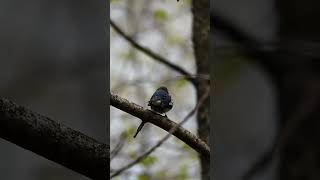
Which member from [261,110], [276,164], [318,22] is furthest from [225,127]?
[318,22]

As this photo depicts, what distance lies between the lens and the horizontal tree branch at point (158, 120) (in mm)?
1110

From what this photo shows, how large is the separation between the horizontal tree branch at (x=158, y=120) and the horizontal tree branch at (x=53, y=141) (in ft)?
0.29

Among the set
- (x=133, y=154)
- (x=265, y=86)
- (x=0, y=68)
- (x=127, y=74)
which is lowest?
(x=133, y=154)

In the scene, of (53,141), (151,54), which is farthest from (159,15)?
(53,141)

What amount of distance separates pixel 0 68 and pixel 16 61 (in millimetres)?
32

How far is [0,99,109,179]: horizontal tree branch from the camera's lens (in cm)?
95

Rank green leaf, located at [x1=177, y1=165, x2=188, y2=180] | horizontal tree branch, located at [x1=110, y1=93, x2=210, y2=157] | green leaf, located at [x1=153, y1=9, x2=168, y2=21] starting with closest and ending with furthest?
horizontal tree branch, located at [x1=110, y1=93, x2=210, y2=157] → green leaf, located at [x1=177, y1=165, x2=188, y2=180] → green leaf, located at [x1=153, y1=9, x2=168, y2=21]

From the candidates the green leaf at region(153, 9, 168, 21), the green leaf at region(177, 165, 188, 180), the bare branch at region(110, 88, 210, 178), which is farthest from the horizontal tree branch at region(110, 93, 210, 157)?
the green leaf at region(153, 9, 168, 21)

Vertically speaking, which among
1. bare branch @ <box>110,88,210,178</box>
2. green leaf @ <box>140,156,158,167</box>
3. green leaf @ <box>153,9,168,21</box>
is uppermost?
green leaf @ <box>153,9,168,21</box>

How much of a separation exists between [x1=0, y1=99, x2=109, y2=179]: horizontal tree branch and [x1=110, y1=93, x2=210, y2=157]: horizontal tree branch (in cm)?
9

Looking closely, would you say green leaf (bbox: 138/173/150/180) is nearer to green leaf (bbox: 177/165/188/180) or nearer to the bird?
green leaf (bbox: 177/165/188/180)

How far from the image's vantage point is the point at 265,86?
2.42 ft

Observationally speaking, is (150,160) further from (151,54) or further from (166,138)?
(151,54)

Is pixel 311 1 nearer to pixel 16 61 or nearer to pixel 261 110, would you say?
pixel 261 110
